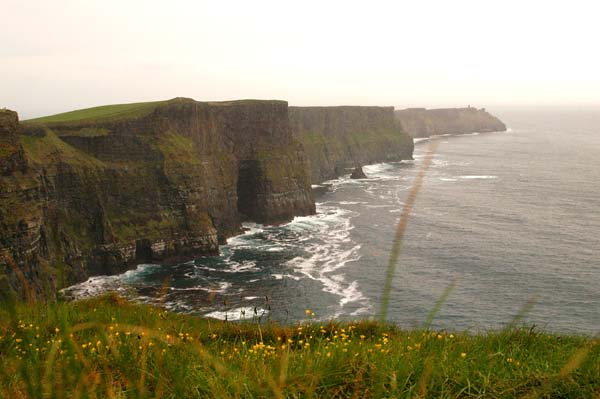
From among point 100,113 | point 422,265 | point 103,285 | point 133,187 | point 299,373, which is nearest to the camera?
point 299,373

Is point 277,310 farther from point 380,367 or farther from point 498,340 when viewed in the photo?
point 380,367

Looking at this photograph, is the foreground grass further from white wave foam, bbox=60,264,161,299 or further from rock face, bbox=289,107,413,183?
rock face, bbox=289,107,413,183

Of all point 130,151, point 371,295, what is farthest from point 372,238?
point 130,151

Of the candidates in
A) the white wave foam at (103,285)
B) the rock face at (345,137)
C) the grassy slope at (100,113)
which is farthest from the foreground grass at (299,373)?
the rock face at (345,137)

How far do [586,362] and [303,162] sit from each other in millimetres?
81420

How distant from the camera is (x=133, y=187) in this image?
59562mm

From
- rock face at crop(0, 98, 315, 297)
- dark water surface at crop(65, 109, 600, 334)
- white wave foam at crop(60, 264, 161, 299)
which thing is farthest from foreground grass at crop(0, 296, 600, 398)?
white wave foam at crop(60, 264, 161, 299)

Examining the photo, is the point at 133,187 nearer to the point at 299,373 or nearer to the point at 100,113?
the point at 100,113

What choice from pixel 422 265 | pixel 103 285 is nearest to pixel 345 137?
pixel 422 265

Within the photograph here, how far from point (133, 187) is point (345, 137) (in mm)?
87791

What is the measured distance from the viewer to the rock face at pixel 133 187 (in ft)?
143

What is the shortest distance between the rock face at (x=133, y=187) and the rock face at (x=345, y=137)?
33.0 meters

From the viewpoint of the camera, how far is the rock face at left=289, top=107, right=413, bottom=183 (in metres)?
125

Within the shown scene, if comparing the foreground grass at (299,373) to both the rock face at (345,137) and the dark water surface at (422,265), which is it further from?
the rock face at (345,137)
